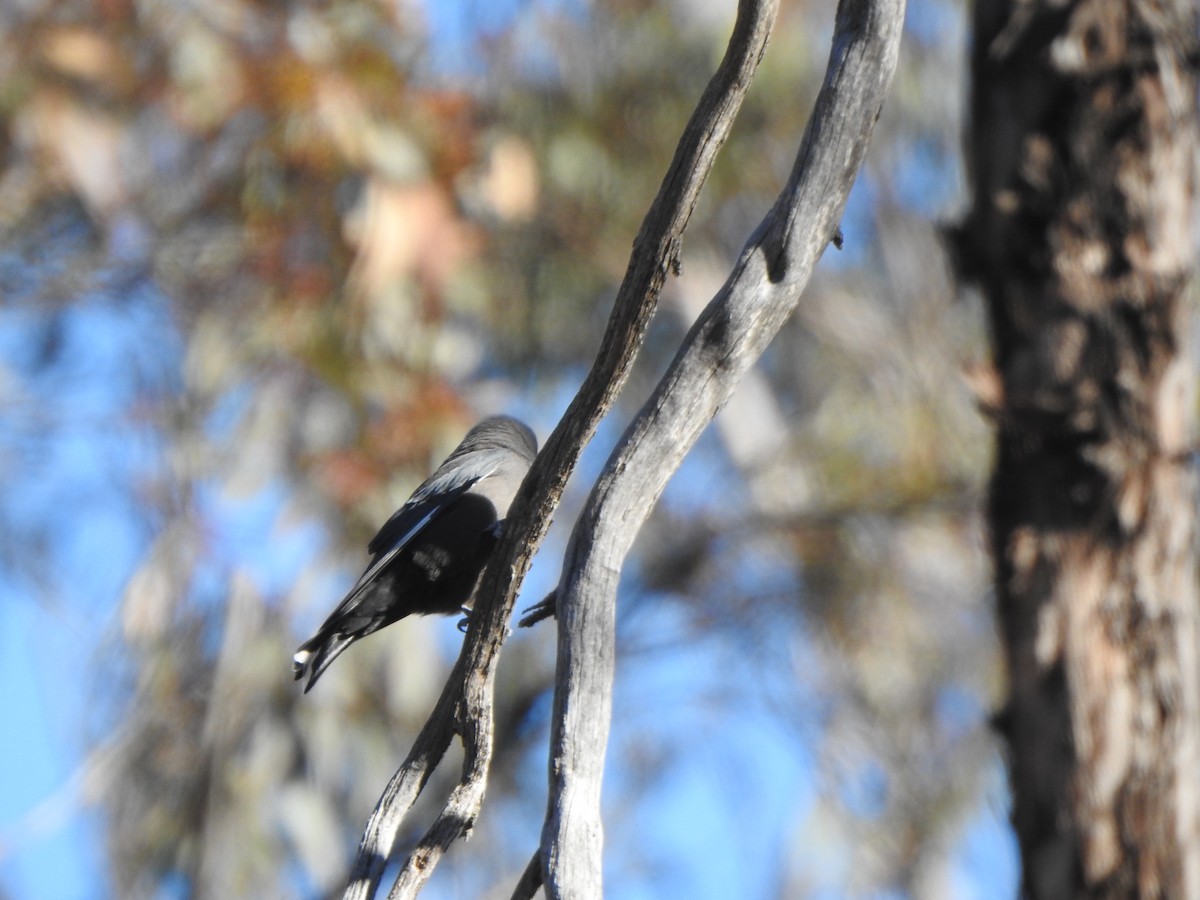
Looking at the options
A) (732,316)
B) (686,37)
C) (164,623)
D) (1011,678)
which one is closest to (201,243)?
(164,623)

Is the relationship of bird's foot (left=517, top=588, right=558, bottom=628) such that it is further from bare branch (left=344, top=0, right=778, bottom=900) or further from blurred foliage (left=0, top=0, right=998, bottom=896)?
blurred foliage (left=0, top=0, right=998, bottom=896)

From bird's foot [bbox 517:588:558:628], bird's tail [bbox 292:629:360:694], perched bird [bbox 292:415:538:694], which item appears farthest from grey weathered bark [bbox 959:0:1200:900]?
bird's foot [bbox 517:588:558:628]

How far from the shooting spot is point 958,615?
11.8m

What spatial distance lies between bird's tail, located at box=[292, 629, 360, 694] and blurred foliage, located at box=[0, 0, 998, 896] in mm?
3447

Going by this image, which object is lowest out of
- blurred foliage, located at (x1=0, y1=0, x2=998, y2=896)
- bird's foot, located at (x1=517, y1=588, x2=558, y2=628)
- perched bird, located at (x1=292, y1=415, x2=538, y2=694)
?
bird's foot, located at (x1=517, y1=588, x2=558, y2=628)

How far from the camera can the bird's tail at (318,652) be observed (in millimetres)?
4004

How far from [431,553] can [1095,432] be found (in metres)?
2.25

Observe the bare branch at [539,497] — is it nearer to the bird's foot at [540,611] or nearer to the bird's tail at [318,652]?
the bird's foot at [540,611]

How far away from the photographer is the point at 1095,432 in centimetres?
467

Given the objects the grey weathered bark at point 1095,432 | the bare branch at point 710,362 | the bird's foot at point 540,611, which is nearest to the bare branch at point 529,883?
the bare branch at point 710,362

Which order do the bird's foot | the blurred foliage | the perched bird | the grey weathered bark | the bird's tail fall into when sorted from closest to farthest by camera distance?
the bird's foot
the bird's tail
the perched bird
the grey weathered bark
the blurred foliage

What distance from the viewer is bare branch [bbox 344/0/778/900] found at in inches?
99.1

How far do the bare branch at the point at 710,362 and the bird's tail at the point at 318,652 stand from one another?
1.59m

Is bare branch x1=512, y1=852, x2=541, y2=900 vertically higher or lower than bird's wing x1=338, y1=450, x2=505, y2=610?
lower
